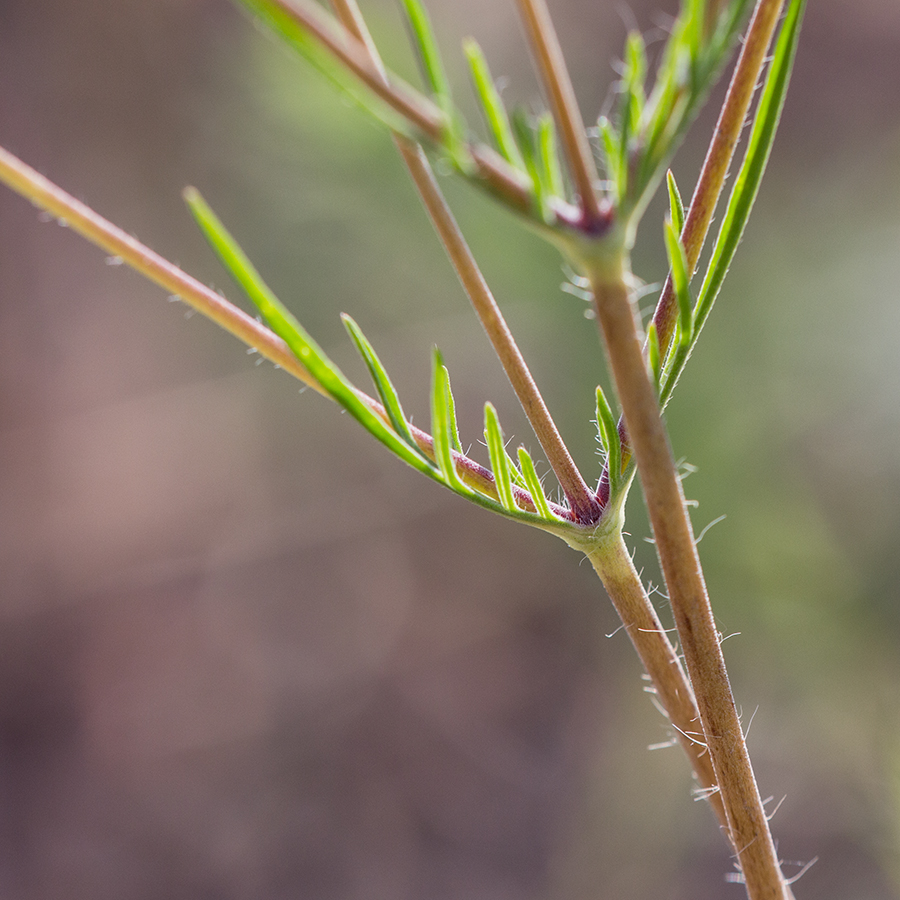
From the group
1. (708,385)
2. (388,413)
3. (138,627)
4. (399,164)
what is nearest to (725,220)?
(388,413)

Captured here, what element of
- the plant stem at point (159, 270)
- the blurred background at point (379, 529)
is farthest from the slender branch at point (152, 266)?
the blurred background at point (379, 529)

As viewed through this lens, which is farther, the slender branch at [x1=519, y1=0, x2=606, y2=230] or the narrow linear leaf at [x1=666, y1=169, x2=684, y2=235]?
the narrow linear leaf at [x1=666, y1=169, x2=684, y2=235]

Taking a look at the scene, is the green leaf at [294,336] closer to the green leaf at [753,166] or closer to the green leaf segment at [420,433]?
the green leaf segment at [420,433]

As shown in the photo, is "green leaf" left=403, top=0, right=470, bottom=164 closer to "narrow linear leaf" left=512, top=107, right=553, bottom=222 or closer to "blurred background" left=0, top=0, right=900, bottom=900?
"narrow linear leaf" left=512, top=107, right=553, bottom=222

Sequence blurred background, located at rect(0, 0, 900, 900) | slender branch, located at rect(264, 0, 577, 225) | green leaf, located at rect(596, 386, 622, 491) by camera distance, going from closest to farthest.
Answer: slender branch, located at rect(264, 0, 577, 225), green leaf, located at rect(596, 386, 622, 491), blurred background, located at rect(0, 0, 900, 900)

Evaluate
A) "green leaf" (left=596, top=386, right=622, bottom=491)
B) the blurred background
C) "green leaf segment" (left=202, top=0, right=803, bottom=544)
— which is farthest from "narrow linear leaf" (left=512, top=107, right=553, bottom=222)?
the blurred background

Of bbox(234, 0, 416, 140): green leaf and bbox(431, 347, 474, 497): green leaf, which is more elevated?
bbox(234, 0, 416, 140): green leaf

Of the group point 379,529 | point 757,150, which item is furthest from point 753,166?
point 379,529
